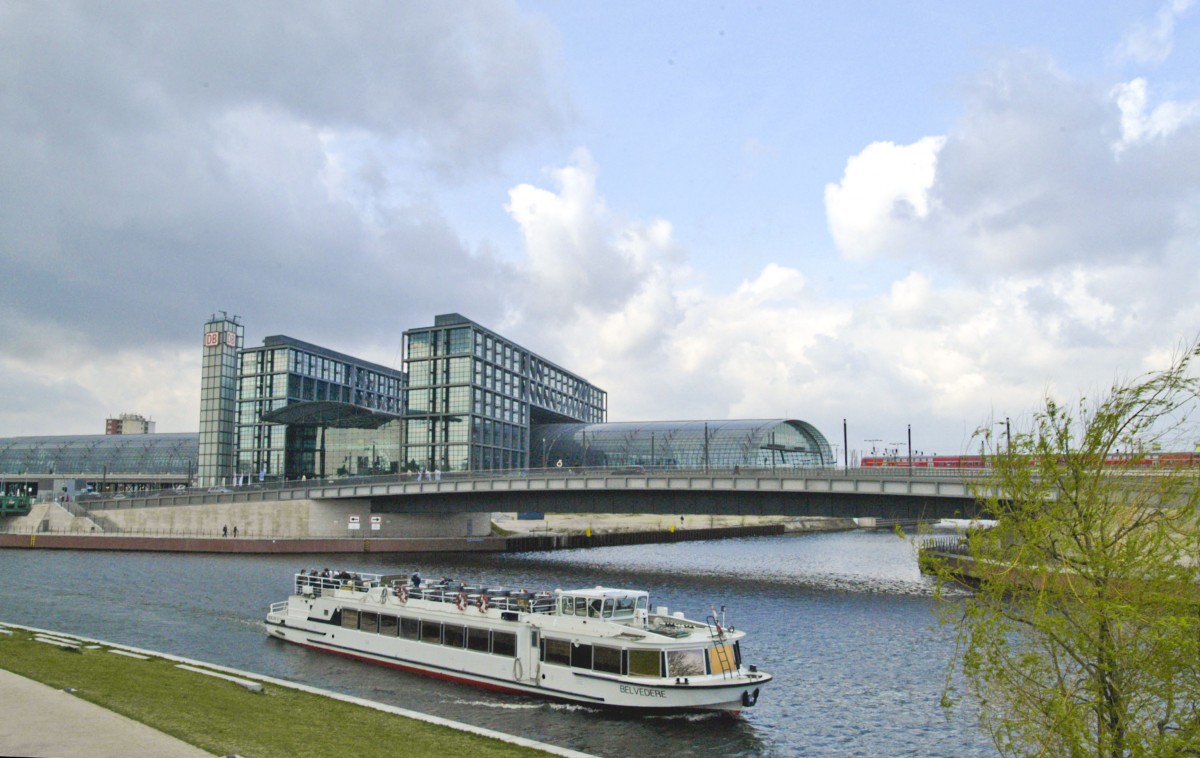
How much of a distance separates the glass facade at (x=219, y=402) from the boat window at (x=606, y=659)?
14849 centimetres

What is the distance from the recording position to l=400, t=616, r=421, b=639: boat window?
143 feet

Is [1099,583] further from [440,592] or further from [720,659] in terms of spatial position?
[440,592]

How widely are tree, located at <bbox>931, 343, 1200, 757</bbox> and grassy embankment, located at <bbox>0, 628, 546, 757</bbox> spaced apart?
14.2 meters

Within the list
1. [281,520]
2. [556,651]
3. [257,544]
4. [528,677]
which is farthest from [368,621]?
[281,520]

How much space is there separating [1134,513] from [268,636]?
1864 inches

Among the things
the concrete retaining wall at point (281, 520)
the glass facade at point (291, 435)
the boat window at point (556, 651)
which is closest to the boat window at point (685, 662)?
the boat window at point (556, 651)

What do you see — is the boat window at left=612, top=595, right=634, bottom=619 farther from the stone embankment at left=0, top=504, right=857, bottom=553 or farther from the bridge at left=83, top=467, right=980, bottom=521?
the stone embankment at left=0, top=504, right=857, bottom=553

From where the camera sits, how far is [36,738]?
1928 centimetres

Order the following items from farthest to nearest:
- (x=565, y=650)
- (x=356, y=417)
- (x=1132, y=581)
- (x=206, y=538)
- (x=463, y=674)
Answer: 1. (x=356, y=417)
2. (x=206, y=538)
3. (x=463, y=674)
4. (x=565, y=650)
5. (x=1132, y=581)

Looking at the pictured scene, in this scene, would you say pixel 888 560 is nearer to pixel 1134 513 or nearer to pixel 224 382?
pixel 1134 513

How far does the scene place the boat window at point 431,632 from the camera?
42719 mm

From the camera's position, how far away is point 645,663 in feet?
117

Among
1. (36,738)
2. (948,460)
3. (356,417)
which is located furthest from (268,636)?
(356,417)

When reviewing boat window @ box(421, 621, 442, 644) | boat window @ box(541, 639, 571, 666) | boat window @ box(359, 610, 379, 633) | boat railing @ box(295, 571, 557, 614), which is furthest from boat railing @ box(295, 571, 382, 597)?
boat window @ box(541, 639, 571, 666)
